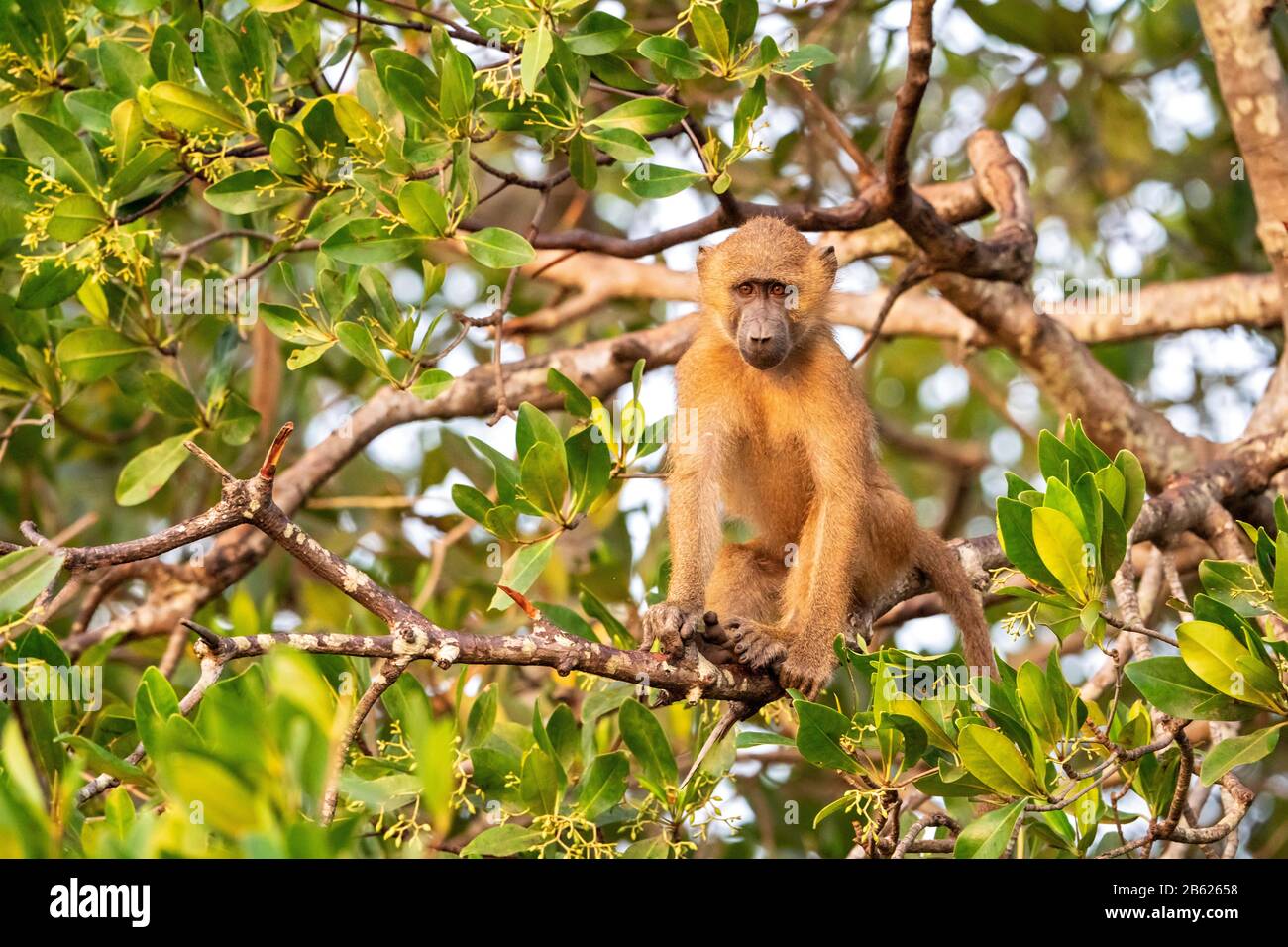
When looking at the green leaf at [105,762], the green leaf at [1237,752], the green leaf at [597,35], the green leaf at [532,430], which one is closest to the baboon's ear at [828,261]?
the green leaf at [597,35]

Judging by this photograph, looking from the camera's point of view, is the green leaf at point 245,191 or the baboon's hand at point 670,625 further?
the green leaf at point 245,191

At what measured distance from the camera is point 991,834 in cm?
412

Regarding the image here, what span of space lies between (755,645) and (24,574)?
126 inches

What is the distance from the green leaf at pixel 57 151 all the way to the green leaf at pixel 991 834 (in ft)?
15.1

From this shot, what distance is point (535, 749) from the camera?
5047 millimetres

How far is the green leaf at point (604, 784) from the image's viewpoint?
5168mm

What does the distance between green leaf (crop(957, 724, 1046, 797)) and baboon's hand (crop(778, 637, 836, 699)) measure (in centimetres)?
165

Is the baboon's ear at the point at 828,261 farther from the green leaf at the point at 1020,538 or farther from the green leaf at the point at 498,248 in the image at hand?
the green leaf at the point at 1020,538

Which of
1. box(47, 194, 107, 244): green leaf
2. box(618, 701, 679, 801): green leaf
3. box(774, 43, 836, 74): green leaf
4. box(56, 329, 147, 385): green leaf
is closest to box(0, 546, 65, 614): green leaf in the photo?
box(618, 701, 679, 801): green leaf

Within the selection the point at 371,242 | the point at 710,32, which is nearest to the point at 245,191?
the point at 371,242

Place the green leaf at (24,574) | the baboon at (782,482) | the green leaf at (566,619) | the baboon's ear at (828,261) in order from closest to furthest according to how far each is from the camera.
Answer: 1. the green leaf at (24,574)
2. the baboon at (782,482)
3. the green leaf at (566,619)
4. the baboon's ear at (828,261)

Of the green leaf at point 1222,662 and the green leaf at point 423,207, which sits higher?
the green leaf at point 423,207

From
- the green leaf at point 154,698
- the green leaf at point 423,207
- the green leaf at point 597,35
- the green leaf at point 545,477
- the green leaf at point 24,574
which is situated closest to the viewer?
the green leaf at point 24,574

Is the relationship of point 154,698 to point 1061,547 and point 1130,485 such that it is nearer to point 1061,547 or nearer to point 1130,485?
point 1061,547
